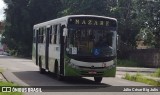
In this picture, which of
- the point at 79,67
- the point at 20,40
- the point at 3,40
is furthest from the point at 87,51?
the point at 3,40

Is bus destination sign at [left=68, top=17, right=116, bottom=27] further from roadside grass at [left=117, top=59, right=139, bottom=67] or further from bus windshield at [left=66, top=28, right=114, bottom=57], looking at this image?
roadside grass at [left=117, top=59, right=139, bottom=67]

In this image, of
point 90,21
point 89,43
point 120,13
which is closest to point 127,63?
point 120,13

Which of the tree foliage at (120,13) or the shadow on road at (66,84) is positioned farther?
the tree foliage at (120,13)

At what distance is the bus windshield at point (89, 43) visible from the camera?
65.7 ft

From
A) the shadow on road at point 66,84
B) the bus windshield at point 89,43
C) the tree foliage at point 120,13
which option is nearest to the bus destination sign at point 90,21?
the bus windshield at point 89,43

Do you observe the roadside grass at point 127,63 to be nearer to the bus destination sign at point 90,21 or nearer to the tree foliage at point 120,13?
the tree foliage at point 120,13

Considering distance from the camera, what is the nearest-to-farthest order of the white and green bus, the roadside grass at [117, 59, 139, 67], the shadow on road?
the shadow on road < the white and green bus < the roadside grass at [117, 59, 139, 67]

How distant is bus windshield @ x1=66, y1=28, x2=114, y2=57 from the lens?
20031mm

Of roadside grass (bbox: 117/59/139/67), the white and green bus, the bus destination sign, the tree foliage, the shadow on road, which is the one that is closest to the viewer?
the shadow on road

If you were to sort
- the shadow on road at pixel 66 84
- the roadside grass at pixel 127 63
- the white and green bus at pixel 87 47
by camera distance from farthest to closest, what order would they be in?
1. the roadside grass at pixel 127 63
2. the white and green bus at pixel 87 47
3. the shadow on road at pixel 66 84

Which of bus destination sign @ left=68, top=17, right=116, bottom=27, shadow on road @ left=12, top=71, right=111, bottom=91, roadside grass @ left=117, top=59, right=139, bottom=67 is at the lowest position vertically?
roadside grass @ left=117, top=59, right=139, bottom=67

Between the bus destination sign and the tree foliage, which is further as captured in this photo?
the tree foliage

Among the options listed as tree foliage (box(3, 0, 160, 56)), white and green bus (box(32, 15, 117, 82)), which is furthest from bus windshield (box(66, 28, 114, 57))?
tree foliage (box(3, 0, 160, 56))

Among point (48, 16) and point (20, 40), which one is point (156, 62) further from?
point (20, 40)
